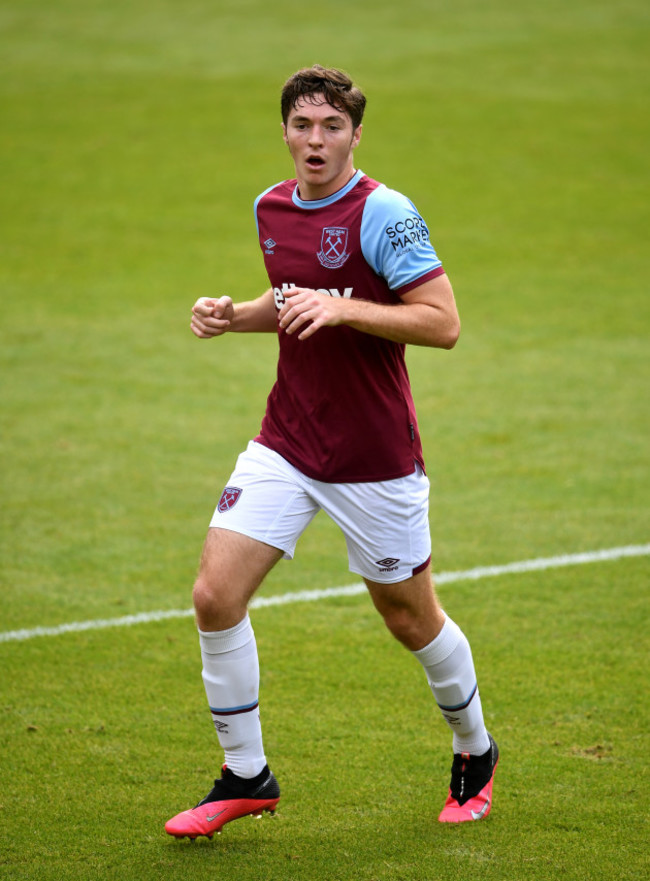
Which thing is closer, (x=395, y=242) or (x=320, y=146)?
(x=395, y=242)

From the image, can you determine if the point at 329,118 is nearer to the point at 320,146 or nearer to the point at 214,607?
the point at 320,146

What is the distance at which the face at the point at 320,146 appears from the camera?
4.16 metres

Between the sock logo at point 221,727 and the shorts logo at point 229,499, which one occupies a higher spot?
the shorts logo at point 229,499

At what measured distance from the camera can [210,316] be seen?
4.46m

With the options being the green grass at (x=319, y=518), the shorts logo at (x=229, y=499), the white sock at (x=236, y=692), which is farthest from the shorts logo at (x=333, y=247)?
the green grass at (x=319, y=518)

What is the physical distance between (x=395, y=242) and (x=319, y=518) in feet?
13.5

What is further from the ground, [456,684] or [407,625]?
[407,625]

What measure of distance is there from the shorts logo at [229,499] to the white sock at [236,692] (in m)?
0.40

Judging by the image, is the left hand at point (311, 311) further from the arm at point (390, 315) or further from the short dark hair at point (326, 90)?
the short dark hair at point (326, 90)

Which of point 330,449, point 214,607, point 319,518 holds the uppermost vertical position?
point 330,449

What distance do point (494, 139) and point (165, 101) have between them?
6115mm

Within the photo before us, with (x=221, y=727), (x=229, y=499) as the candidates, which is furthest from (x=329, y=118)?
(x=221, y=727)

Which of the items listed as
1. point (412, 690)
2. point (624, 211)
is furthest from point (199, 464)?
point (624, 211)

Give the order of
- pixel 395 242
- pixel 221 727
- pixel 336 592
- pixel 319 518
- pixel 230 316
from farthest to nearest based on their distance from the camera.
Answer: pixel 319 518 → pixel 336 592 → pixel 230 316 → pixel 221 727 → pixel 395 242
